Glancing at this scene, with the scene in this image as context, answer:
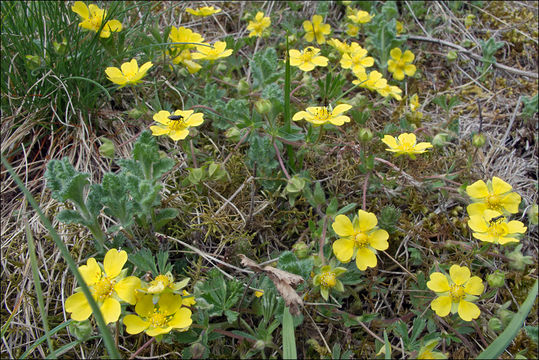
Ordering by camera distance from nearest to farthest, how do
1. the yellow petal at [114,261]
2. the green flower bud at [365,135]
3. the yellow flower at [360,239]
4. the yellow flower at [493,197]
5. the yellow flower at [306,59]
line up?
the yellow petal at [114,261] → the yellow flower at [360,239] → the yellow flower at [493,197] → the green flower bud at [365,135] → the yellow flower at [306,59]

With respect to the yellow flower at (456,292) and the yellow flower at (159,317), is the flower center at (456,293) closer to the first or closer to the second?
the yellow flower at (456,292)

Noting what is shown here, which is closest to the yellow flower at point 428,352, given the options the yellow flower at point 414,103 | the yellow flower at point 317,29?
the yellow flower at point 414,103

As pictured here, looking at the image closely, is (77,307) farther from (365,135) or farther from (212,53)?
(212,53)

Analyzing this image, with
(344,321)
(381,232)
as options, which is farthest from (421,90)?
(344,321)

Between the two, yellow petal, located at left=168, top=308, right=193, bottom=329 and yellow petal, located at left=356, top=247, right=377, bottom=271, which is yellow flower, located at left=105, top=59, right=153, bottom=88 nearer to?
yellow petal, located at left=168, top=308, right=193, bottom=329

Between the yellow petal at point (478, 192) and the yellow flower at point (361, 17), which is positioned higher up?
the yellow flower at point (361, 17)

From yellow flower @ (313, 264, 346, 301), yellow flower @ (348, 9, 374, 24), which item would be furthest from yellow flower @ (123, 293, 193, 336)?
yellow flower @ (348, 9, 374, 24)

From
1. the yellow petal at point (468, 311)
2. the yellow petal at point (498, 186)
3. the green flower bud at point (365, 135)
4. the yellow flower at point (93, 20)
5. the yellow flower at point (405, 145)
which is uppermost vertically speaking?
the yellow flower at point (93, 20)
